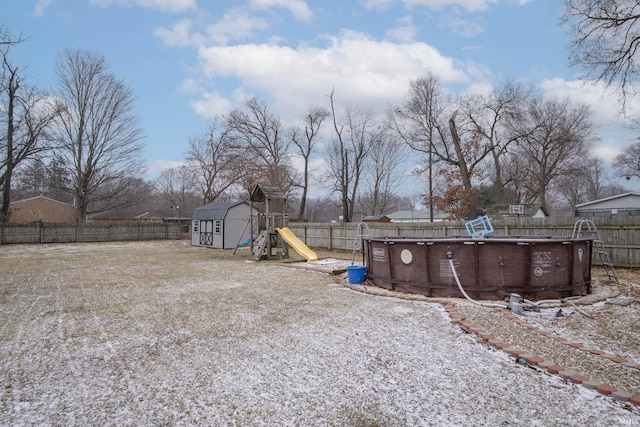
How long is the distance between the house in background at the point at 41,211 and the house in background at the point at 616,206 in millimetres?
46902

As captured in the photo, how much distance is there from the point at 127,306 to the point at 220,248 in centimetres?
1540

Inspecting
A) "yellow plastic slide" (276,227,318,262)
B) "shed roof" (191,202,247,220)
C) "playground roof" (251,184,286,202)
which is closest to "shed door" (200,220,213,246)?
"shed roof" (191,202,247,220)

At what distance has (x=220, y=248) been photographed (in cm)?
2144

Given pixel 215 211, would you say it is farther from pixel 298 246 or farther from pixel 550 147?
pixel 550 147

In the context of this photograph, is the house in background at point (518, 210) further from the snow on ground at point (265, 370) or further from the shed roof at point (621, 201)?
the snow on ground at point (265, 370)

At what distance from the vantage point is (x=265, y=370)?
3.52 m

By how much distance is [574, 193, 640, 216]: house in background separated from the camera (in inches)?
958

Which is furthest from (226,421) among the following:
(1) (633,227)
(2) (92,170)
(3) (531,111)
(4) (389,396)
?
(2) (92,170)

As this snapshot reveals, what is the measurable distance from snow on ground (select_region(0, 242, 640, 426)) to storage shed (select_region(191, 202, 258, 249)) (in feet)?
48.9

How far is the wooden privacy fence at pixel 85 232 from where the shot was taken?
22.9m

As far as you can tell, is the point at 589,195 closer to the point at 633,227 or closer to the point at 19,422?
the point at 633,227

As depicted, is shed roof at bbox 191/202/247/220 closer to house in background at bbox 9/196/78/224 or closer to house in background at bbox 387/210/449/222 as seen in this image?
house in background at bbox 9/196/78/224

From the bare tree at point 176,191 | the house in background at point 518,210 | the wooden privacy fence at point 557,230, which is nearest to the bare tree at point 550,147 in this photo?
the house in background at point 518,210

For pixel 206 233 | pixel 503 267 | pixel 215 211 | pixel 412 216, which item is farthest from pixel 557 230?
pixel 412 216
